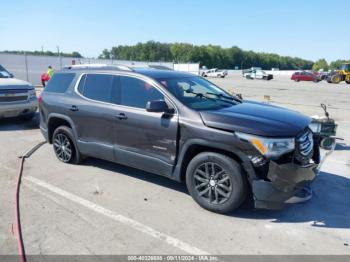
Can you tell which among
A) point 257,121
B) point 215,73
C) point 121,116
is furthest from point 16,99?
point 215,73

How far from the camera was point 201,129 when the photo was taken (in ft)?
13.0

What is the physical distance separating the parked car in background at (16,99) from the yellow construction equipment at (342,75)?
1526 inches

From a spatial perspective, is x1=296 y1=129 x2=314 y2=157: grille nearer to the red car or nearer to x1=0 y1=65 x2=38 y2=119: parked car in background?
x1=0 y1=65 x2=38 y2=119: parked car in background

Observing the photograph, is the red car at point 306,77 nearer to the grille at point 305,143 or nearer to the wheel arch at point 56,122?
the grille at point 305,143

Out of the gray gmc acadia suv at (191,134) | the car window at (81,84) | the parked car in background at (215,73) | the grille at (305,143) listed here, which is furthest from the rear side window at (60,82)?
the parked car in background at (215,73)

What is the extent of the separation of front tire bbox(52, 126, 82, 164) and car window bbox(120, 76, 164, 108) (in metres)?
1.47

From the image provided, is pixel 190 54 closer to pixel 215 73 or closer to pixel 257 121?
pixel 215 73

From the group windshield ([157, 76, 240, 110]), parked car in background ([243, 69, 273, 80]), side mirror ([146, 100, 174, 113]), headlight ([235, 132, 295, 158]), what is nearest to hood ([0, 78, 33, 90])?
windshield ([157, 76, 240, 110])

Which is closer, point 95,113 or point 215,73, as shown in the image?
point 95,113

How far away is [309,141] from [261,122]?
0.81 metres

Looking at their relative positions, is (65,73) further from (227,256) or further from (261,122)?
(227,256)

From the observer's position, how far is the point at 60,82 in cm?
593

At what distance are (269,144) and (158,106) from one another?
1.50 m

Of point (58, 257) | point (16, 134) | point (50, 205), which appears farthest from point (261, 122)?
point (16, 134)
